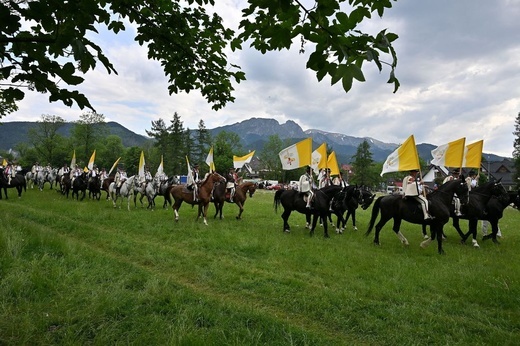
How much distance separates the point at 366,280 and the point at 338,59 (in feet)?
20.9

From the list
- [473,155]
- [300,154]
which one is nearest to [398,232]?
[300,154]

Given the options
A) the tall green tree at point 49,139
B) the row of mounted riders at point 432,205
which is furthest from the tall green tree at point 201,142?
the row of mounted riders at point 432,205

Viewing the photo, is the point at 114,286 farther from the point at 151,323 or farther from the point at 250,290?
the point at 250,290

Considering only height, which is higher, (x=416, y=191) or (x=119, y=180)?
(x=416, y=191)

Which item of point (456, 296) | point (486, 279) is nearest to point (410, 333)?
point (456, 296)

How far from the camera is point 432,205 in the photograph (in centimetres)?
1072

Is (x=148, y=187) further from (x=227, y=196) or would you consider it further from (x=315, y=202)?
(x=315, y=202)

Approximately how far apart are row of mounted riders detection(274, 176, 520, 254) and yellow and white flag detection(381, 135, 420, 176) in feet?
4.06

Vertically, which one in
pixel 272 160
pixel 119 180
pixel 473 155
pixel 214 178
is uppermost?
pixel 272 160

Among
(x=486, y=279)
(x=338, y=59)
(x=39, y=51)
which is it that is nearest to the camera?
(x=338, y=59)

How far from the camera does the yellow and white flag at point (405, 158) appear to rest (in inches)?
422

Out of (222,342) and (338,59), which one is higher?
(338,59)

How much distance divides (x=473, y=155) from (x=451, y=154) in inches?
89.9

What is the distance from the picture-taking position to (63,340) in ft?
12.8
